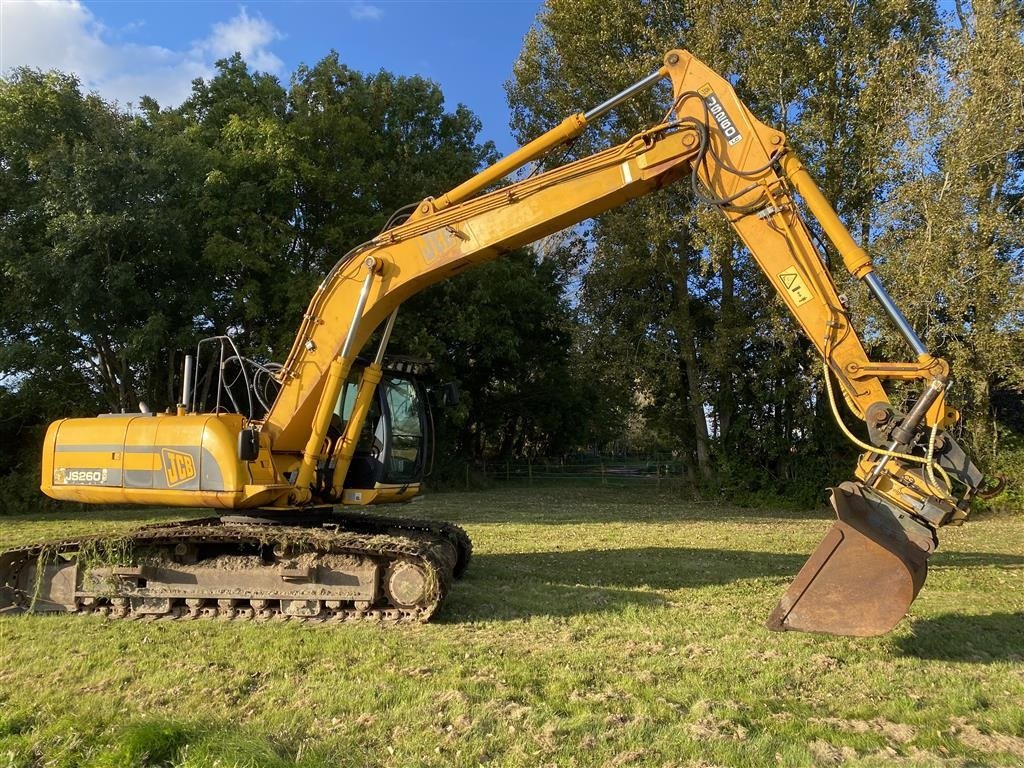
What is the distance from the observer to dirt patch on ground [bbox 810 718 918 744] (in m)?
4.30

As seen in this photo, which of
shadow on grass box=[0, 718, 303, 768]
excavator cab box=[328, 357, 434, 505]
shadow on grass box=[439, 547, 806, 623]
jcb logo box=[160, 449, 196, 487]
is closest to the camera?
shadow on grass box=[0, 718, 303, 768]

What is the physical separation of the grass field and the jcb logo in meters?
1.43

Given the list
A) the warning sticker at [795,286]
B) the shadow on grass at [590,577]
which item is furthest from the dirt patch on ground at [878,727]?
the warning sticker at [795,286]

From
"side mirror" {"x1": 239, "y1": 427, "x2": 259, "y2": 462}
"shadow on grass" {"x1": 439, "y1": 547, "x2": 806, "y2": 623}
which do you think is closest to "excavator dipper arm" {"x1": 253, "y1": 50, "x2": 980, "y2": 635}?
"side mirror" {"x1": 239, "y1": 427, "x2": 259, "y2": 462}

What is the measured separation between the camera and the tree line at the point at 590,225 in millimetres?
15664

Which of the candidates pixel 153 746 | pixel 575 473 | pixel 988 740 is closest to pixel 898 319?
pixel 988 740

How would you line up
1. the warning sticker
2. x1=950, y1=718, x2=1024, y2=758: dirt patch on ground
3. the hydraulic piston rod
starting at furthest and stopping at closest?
the warning sticker
the hydraulic piston rod
x1=950, y1=718, x2=1024, y2=758: dirt patch on ground

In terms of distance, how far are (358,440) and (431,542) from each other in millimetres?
1444

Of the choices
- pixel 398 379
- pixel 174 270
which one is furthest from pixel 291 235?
pixel 398 379

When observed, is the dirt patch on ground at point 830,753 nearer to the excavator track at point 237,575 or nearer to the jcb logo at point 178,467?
the excavator track at point 237,575

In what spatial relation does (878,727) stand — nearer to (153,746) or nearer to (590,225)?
(153,746)

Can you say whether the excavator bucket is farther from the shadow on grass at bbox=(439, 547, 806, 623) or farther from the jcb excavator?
the shadow on grass at bbox=(439, 547, 806, 623)

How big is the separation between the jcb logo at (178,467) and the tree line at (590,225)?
33.6 ft

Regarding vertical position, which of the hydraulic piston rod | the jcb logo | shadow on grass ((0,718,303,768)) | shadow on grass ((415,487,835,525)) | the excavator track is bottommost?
shadow on grass ((415,487,835,525))
